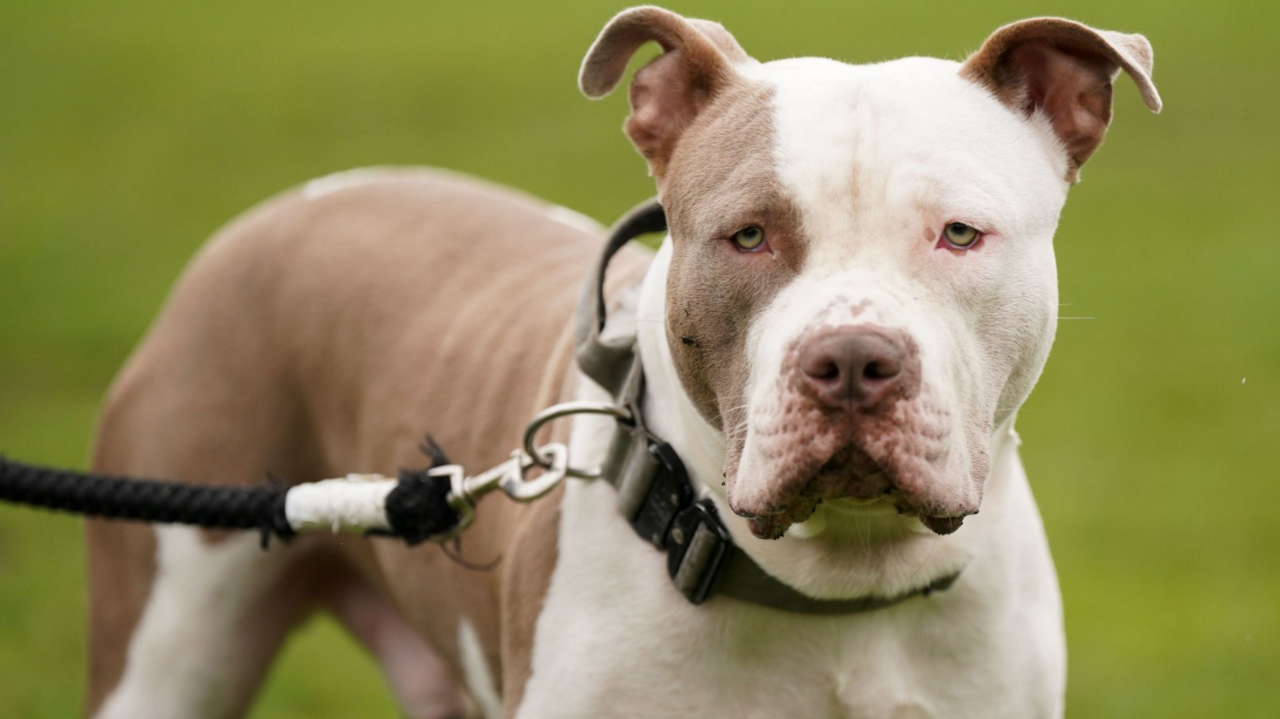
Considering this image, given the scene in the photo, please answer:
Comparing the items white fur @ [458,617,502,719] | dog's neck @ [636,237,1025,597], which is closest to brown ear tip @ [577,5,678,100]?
dog's neck @ [636,237,1025,597]

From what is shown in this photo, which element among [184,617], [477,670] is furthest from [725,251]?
[184,617]

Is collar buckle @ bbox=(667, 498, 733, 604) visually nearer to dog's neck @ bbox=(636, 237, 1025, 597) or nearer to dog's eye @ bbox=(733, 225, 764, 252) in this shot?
dog's neck @ bbox=(636, 237, 1025, 597)

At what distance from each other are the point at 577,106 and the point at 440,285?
14536 millimetres

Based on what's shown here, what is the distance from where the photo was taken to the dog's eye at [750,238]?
2756 millimetres

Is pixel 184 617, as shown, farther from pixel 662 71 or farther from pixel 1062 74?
pixel 1062 74

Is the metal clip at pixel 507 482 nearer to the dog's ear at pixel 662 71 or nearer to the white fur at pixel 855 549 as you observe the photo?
the white fur at pixel 855 549

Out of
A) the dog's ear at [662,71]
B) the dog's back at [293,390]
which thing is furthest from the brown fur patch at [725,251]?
the dog's back at [293,390]

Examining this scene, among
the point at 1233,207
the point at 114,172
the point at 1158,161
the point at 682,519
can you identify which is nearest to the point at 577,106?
the point at 114,172

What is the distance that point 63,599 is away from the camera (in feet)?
23.8

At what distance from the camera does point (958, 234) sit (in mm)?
2697

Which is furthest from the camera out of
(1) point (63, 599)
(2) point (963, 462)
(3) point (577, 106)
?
(3) point (577, 106)

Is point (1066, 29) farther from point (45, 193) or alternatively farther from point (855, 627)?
point (45, 193)

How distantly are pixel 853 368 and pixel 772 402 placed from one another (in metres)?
0.15

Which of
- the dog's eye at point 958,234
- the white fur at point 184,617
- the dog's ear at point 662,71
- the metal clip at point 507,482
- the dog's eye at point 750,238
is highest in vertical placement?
the dog's ear at point 662,71
